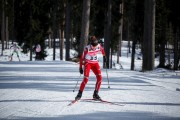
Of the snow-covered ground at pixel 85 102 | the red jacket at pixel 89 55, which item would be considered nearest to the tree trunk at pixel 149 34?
the snow-covered ground at pixel 85 102

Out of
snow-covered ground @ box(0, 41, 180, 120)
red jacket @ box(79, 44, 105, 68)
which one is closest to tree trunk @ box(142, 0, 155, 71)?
snow-covered ground @ box(0, 41, 180, 120)

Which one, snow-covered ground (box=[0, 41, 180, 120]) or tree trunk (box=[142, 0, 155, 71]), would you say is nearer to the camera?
snow-covered ground (box=[0, 41, 180, 120])

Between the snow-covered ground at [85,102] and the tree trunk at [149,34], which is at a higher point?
the tree trunk at [149,34]

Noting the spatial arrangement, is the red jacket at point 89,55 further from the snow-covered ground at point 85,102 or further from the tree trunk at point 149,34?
the tree trunk at point 149,34

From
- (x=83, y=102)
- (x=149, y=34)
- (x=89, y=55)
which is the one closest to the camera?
(x=83, y=102)

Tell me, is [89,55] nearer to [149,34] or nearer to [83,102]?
[83,102]

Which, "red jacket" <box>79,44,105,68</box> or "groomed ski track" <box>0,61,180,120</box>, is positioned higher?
"red jacket" <box>79,44,105,68</box>

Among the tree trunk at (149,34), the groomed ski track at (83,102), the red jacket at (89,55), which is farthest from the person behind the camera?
the tree trunk at (149,34)

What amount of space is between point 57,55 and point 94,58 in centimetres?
3894

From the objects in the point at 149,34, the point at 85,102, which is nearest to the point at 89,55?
the point at 85,102

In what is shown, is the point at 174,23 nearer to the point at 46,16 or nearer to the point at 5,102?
the point at 46,16

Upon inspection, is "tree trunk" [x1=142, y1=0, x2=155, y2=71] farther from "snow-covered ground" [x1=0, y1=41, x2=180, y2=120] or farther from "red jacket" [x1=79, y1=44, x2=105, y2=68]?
"red jacket" [x1=79, y1=44, x2=105, y2=68]

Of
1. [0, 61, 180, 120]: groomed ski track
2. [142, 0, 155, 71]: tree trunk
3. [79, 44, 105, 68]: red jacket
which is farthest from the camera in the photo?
[142, 0, 155, 71]: tree trunk

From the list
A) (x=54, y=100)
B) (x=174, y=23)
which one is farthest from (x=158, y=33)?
(x=54, y=100)
